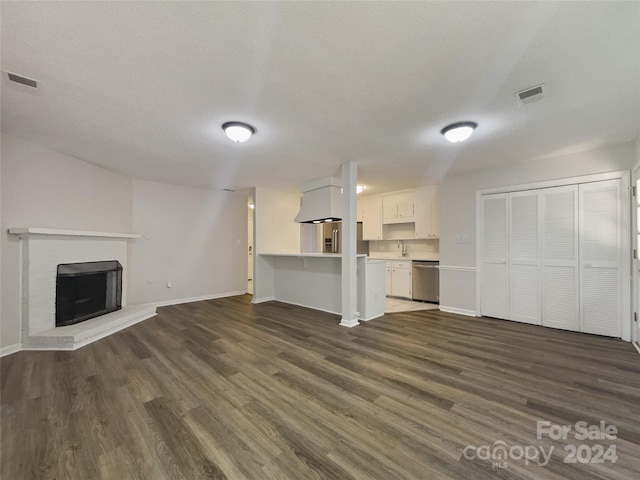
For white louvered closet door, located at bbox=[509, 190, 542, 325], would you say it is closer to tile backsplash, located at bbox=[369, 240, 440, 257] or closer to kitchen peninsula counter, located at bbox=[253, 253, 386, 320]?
tile backsplash, located at bbox=[369, 240, 440, 257]

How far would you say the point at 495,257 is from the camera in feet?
13.9

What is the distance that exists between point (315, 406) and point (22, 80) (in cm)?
337

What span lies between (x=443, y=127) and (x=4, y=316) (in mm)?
5287

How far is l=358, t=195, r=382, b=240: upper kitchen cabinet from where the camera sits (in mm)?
6395

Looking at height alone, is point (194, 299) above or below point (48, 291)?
below

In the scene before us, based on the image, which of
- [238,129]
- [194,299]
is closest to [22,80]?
[238,129]

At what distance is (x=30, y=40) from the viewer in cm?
164

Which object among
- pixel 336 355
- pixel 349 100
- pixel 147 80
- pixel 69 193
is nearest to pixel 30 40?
pixel 147 80

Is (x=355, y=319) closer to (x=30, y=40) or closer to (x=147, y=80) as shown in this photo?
(x=147, y=80)

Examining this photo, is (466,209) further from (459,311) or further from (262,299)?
(262,299)

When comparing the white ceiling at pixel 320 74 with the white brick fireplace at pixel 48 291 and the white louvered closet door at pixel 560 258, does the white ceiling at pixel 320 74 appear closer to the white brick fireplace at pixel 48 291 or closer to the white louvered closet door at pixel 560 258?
the white louvered closet door at pixel 560 258

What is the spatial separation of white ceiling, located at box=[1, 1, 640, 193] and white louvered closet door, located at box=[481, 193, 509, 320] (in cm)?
108

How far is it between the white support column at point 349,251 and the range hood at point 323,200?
2.32 feet

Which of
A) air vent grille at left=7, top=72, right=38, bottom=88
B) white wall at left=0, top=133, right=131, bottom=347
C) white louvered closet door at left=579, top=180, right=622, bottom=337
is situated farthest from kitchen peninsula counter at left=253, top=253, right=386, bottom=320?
air vent grille at left=7, top=72, right=38, bottom=88
